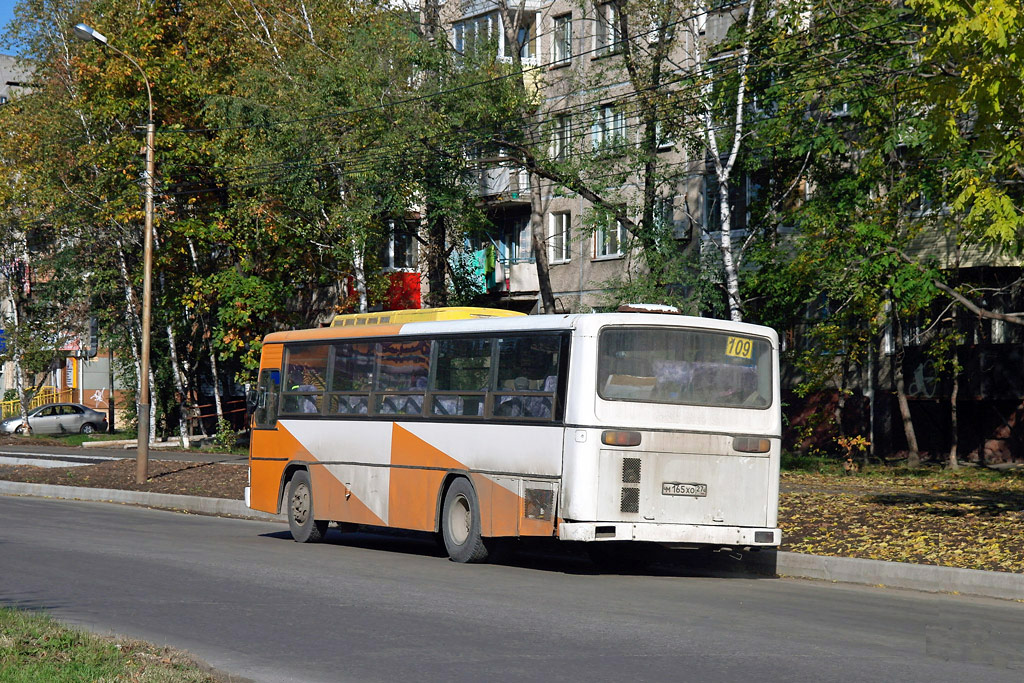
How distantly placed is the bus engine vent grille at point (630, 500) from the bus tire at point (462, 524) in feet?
6.60

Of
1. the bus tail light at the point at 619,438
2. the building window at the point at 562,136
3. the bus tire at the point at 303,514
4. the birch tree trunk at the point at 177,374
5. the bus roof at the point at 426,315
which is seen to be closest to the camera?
the bus tail light at the point at 619,438

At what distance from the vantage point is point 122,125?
43969 millimetres

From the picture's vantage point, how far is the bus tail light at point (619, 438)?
14.2 meters

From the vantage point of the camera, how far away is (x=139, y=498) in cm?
2584

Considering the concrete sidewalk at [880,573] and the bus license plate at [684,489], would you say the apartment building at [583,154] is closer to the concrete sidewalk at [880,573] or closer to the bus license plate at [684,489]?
the concrete sidewalk at [880,573]

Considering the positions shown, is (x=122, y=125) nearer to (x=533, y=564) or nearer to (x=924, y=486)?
(x=924, y=486)

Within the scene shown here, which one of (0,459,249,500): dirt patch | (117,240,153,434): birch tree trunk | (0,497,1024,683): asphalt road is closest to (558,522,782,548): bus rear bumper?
(0,497,1024,683): asphalt road

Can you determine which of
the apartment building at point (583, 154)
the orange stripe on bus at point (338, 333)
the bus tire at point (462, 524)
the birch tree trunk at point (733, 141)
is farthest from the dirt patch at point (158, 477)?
the birch tree trunk at point (733, 141)

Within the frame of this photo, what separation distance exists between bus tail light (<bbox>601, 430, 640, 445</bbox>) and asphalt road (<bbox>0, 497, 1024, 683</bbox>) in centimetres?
142

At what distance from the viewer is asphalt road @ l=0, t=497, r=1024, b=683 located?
8.27 metres

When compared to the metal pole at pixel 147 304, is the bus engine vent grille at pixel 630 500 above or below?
below

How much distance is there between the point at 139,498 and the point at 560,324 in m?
13.9

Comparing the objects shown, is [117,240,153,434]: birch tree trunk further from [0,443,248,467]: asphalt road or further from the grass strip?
the grass strip

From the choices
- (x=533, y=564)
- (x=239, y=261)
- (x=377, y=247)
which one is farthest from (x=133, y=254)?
(x=533, y=564)
